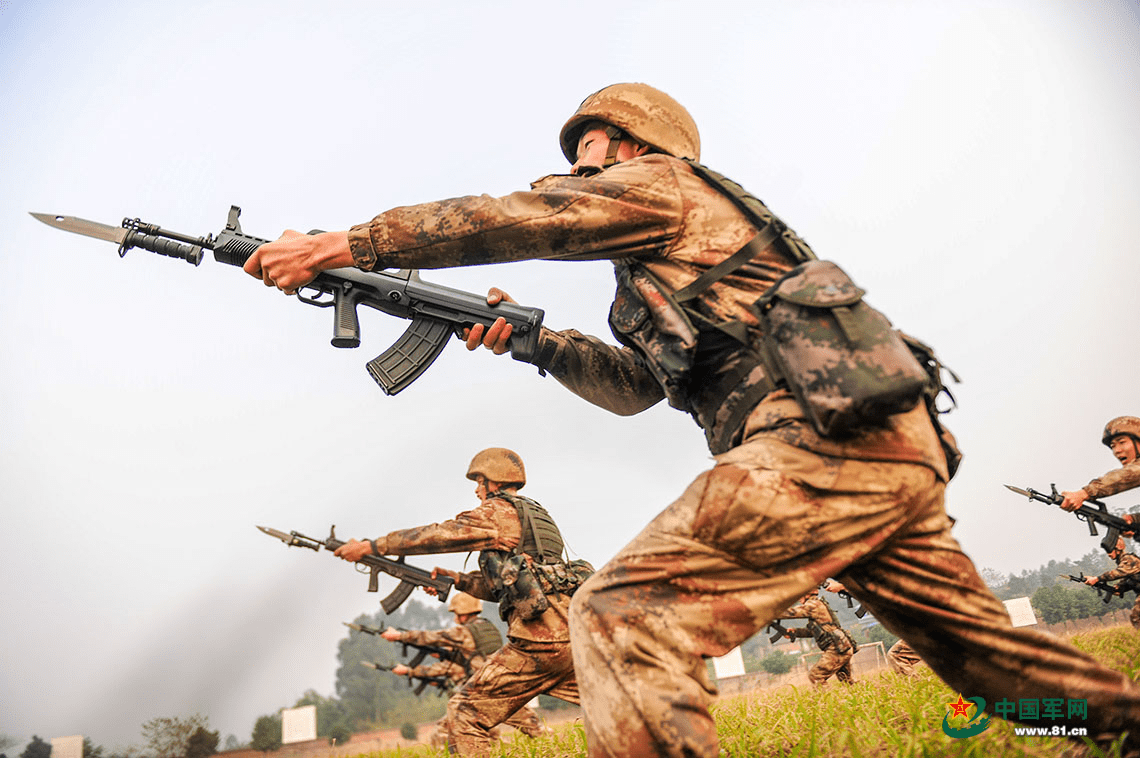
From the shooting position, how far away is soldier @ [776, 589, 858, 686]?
28.2 feet

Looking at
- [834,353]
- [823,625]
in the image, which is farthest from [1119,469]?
[834,353]

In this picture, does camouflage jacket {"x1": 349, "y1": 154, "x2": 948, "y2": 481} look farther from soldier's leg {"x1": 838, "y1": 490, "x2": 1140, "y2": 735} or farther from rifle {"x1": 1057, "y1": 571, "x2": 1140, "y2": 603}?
rifle {"x1": 1057, "y1": 571, "x2": 1140, "y2": 603}

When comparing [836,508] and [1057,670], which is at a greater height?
[836,508]

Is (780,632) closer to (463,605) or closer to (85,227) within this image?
(463,605)

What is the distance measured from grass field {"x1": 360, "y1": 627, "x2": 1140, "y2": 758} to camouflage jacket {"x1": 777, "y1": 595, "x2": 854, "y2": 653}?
3.55 m

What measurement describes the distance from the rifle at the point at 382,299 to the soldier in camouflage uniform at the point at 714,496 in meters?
1.06

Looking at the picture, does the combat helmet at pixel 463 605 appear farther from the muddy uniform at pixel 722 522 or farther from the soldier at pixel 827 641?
the muddy uniform at pixel 722 522

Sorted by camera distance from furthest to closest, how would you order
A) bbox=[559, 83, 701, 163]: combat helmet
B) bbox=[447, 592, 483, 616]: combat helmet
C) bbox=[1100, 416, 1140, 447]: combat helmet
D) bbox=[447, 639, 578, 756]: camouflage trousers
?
bbox=[447, 592, 483, 616]: combat helmet < bbox=[1100, 416, 1140, 447]: combat helmet < bbox=[447, 639, 578, 756]: camouflage trousers < bbox=[559, 83, 701, 163]: combat helmet

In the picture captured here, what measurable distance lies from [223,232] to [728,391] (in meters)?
2.71

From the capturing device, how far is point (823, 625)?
877cm

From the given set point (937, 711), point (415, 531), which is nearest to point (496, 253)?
point (937, 711)

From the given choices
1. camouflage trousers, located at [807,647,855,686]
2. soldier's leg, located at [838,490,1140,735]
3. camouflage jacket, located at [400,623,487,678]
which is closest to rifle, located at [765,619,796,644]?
camouflage trousers, located at [807,647,855,686]

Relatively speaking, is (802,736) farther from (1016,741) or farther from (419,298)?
(419,298)

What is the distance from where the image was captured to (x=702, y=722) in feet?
5.38
